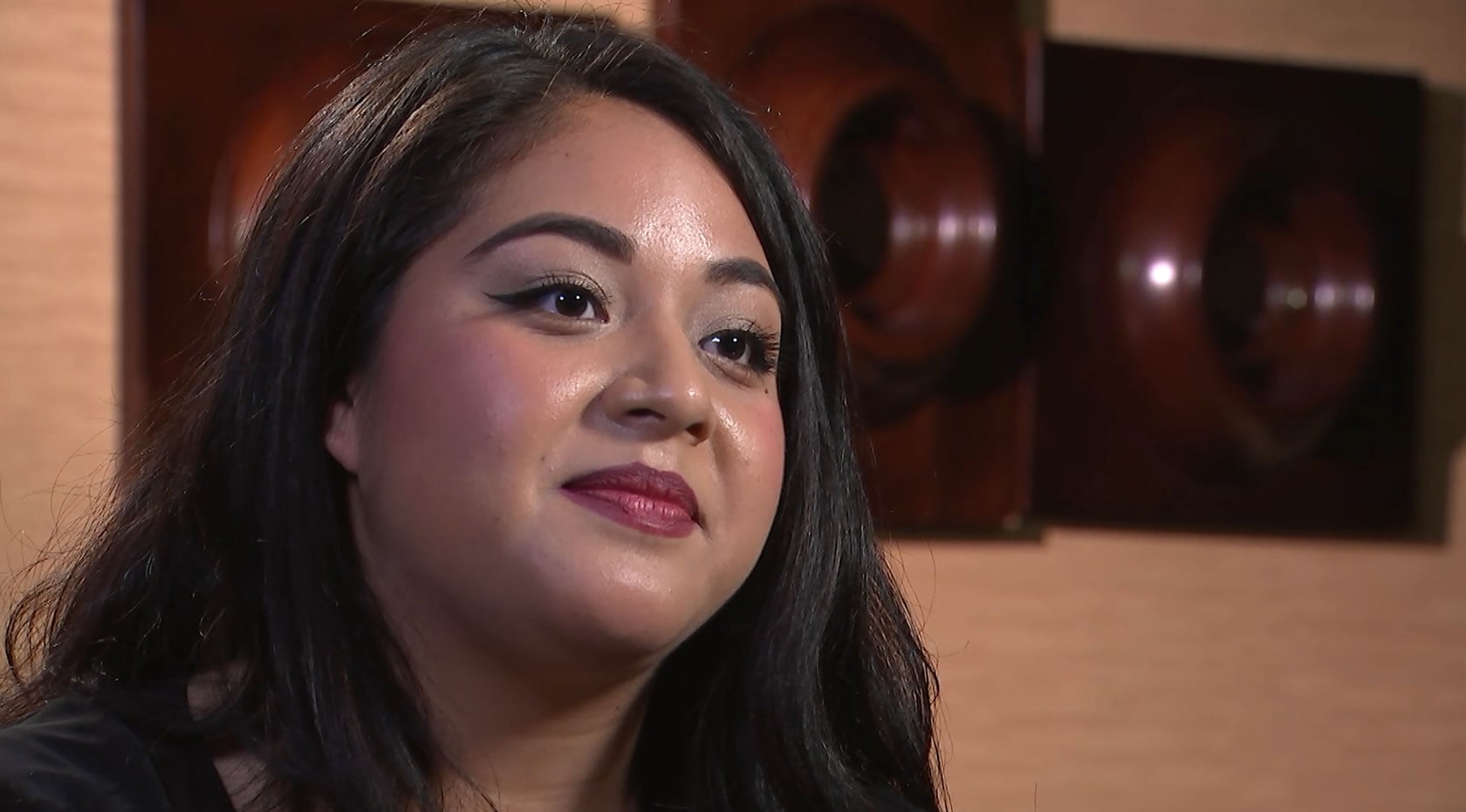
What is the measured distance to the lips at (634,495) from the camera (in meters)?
0.73

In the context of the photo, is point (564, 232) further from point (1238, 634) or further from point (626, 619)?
point (1238, 634)

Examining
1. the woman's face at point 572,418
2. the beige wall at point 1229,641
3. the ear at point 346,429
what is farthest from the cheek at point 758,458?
the beige wall at point 1229,641

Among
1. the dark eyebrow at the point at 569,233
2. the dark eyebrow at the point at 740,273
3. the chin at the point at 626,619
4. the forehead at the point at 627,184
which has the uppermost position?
the forehead at the point at 627,184

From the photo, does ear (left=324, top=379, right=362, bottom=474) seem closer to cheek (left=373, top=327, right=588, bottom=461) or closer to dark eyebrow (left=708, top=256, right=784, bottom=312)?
cheek (left=373, top=327, right=588, bottom=461)

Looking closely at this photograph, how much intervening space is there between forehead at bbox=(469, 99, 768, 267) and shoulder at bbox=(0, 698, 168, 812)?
0.26 metres

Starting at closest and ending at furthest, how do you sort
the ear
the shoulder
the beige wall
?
the shoulder < the ear < the beige wall

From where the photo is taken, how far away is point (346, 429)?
0.79 metres

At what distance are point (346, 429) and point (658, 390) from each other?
15 centimetres

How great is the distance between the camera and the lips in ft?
2.39

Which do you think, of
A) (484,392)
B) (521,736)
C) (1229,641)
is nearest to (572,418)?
(484,392)

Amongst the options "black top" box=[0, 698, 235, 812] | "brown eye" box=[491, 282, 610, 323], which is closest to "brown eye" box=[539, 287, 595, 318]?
"brown eye" box=[491, 282, 610, 323]

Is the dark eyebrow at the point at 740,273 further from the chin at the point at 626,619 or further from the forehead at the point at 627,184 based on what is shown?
the chin at the point at 626,619

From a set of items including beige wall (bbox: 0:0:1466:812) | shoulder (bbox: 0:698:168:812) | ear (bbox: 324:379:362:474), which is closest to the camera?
shoulder (bbox: 0:698:168:812)

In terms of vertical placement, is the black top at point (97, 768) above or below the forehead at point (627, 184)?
below
